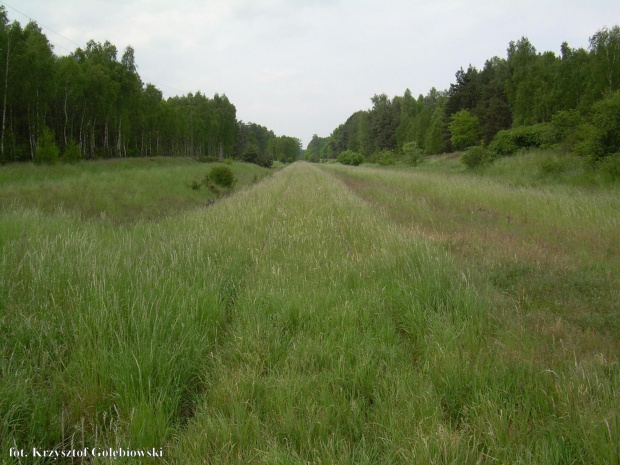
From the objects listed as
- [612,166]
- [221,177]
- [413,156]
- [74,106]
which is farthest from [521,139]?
[74,106]

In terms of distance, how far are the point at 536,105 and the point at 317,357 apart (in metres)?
44.7

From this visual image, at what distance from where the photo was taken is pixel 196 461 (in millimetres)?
1756

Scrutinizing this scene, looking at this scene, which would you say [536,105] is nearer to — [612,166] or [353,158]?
[612,166]

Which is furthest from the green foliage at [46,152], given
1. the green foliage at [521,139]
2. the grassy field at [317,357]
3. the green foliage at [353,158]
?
the green foliage at [353,158]

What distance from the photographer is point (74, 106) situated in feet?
98.8

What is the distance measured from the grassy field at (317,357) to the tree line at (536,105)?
60.4 feet

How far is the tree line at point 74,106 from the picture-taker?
71.7 feet

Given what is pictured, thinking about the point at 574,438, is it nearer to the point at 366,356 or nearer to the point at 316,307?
the point at 366,356

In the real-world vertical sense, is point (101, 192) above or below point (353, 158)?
below

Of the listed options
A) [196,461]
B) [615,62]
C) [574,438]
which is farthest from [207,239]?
[615,62]

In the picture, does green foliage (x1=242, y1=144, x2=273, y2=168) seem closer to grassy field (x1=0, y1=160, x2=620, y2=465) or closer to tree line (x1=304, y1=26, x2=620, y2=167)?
tree line (x1=304, y1=26, x2=620, y2=167)

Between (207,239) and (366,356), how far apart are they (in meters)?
4.61

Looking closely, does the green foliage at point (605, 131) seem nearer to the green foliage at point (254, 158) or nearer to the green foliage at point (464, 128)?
the green foliage at point (464, 128)

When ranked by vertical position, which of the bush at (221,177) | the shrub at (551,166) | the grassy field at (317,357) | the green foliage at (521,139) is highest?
the green foliage at (521,139)
